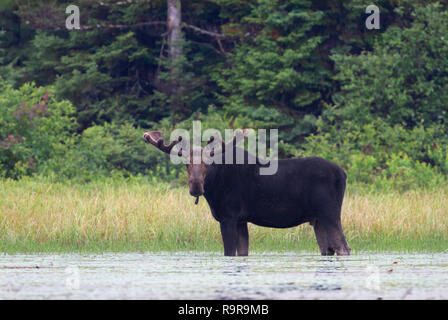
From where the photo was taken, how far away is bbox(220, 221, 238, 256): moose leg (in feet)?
39.7

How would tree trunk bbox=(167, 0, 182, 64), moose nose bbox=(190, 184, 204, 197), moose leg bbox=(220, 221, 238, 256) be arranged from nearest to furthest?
moose nose bbox=(190, 184, 204, 197) → moose leg bbox=(220, 221, 238, 256) → tree trunk bbox=(167, 0, 182, 64)

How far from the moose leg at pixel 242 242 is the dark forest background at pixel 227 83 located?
9.03m

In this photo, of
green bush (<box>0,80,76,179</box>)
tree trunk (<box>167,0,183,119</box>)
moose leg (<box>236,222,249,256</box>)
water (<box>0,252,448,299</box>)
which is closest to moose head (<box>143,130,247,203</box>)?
moose leg (<box>236,222,249,256</box>)

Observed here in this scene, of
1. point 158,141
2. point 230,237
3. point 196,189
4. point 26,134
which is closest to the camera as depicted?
point 196,189

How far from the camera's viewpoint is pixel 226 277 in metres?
9.07

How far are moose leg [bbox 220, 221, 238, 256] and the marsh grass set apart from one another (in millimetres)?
1813

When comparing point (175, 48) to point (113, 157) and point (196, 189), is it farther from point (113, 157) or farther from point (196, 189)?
point (196, 189)

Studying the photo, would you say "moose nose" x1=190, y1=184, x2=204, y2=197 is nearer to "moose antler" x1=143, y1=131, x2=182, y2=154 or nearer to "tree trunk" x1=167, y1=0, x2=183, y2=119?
"moose antler" x1=143, y1=131, x2=182, y2=154

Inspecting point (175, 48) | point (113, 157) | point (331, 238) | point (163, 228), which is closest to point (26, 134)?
point (113, 157)

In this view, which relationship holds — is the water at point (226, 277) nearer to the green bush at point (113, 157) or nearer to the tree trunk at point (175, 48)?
the green bush at point (113, 157)

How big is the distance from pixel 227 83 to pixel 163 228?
15.8 m

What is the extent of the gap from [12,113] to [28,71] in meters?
9.69

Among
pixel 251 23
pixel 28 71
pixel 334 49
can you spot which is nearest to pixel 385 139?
pixel 334 49

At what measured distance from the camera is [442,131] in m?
24.6
